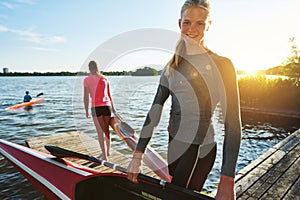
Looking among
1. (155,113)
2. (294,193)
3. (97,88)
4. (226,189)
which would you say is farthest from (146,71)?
(226,189)

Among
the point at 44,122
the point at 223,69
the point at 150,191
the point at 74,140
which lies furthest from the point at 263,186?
the point at 44,122

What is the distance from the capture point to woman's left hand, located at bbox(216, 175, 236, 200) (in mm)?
1382

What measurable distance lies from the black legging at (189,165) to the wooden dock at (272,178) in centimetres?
186

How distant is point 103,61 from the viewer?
15.1 ft

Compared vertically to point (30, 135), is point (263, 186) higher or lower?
higher

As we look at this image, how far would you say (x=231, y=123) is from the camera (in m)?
1.43

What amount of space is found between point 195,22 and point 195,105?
2.01ft

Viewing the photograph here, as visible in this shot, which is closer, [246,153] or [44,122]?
[246,153]

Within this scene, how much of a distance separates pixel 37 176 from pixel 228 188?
3.23 metres

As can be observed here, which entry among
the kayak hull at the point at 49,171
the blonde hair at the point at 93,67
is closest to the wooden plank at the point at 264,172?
the kayak hull at the point at 49,171

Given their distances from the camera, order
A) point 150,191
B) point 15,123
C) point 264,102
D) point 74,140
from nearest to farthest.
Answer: point 150,191 → point 74,140 → point 15,123 → point 264,102

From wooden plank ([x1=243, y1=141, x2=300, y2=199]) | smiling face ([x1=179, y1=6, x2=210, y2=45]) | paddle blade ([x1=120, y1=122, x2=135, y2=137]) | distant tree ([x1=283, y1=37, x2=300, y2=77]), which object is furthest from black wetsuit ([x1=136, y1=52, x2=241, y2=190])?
distant tree ([x1=283, y1=37, x2=300, y2=77])

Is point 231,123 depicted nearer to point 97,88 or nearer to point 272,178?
point 272,178

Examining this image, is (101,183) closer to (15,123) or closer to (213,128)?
(213,128)
